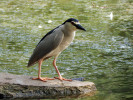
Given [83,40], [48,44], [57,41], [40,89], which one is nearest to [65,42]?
[57,41]

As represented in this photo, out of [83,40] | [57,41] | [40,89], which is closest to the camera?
[40,89]

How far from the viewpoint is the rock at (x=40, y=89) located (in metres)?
6.38

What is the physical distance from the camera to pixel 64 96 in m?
6.38

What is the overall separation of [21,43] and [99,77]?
386 cm

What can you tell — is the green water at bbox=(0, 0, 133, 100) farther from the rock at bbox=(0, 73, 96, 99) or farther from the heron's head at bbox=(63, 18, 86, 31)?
the heron's head at bbox=(63, 18, 86, 31)

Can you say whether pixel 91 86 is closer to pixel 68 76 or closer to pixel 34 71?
pixel 68 76

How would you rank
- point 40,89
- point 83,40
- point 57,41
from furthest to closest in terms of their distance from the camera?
point 83,40, point 57,41, point 40,89

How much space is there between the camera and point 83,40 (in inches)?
439

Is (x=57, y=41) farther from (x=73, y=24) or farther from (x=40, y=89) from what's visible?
(x=40, y=89)

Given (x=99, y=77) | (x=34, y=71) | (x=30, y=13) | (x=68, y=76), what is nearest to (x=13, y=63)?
(x=34, y=71)

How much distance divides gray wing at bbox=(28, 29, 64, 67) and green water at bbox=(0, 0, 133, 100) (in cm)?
108

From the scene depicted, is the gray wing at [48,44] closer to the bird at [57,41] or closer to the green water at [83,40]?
the bird at [57,41]

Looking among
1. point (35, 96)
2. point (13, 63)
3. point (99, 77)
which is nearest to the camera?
point (35, 96)

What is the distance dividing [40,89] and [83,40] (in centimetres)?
490
